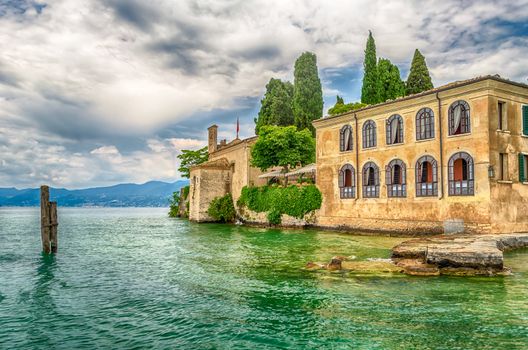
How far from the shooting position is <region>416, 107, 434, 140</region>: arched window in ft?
70.9

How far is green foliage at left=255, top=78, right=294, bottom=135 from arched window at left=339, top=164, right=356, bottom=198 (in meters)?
24.1

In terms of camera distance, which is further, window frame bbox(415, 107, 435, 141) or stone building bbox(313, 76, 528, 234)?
window frame bbox(415, 107, 435, 141)

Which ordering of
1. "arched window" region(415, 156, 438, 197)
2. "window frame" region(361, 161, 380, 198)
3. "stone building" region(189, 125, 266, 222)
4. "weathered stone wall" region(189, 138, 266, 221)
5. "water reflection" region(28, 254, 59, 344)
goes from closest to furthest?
"water reflection" region(28, 254, 59, 344), "arched window" region(415, 156, 438, 197), "window frame" region(361, 161, 380, 198), "stone building" region(189, 125, 266, 222), "weathered stone wall" region(189, 138, 266, 221)

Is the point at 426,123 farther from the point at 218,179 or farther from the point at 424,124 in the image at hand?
the point at 218,179

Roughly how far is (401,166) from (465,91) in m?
5.30

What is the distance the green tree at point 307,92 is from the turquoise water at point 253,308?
33380 mm

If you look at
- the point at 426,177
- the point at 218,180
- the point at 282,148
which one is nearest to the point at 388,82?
the point at 282,148

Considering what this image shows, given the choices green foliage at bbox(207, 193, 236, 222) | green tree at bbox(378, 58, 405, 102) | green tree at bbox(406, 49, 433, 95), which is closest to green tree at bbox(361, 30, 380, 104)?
green tree at bbox(378, 58, 405, 102)

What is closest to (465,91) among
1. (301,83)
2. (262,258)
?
(262,258)

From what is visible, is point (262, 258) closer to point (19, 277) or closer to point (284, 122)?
point (19, 277)

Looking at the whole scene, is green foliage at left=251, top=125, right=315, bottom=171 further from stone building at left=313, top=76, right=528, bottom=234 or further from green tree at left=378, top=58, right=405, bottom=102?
green tree at left=378, top=58, right=405, bottom=102

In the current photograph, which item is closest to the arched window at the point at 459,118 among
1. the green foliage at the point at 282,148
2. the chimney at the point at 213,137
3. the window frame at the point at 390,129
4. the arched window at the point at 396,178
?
the window frame at the point at 390,129

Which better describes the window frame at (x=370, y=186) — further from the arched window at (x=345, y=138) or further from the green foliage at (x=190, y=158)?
the green foliage at (x=190, y=158)

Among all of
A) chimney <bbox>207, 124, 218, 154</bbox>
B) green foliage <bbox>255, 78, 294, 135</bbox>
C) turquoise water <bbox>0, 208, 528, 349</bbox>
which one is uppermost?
green foliage <bbox>255, 78, 294, 135</bbox>
